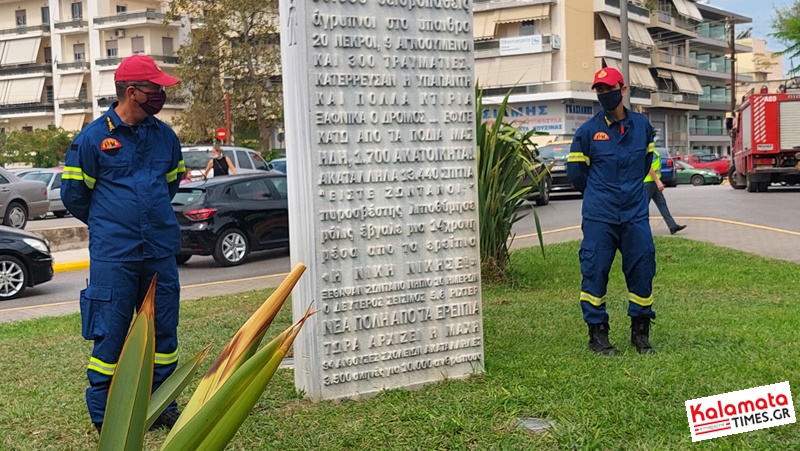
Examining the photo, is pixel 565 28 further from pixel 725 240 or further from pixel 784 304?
pixel 784 304

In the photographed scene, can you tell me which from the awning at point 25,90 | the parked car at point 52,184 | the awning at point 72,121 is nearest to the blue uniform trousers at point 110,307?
the parked car at point 52,184

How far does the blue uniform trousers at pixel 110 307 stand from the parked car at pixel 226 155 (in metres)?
16.1

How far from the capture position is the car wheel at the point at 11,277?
12164 millimetres

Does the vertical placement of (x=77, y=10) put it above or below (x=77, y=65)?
above

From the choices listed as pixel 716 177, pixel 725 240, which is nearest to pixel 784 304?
pixel 725 240

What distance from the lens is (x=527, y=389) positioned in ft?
16.4

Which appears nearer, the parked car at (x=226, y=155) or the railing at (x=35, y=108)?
the parked car at (x=226, y=155)

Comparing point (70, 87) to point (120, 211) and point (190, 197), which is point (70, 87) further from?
point (120, 211)

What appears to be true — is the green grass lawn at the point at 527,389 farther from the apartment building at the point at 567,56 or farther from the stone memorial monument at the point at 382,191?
the apartment building at the point at 567,56

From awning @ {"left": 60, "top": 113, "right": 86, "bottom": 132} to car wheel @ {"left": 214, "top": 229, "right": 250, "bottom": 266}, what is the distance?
175 feet

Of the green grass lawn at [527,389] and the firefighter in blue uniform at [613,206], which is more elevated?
the firefighter in blue uniform at [613,206]

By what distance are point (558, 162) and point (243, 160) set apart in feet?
25.4

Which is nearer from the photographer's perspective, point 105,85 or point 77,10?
point 105,85

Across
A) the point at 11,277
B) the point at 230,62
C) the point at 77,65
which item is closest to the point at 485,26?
the point at 230,62
